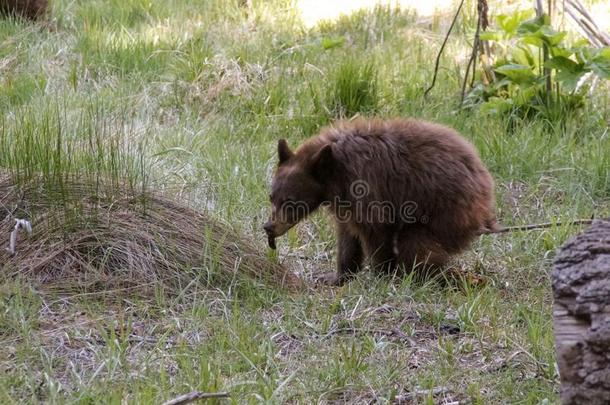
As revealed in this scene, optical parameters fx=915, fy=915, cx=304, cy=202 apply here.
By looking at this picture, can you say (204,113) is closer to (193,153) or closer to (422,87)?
(193,153)

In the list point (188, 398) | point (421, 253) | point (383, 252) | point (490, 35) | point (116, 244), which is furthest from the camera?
point (490, 35)

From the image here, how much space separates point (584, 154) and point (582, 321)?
4172mm

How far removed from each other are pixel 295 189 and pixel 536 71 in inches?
120

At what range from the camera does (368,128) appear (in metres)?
5.52

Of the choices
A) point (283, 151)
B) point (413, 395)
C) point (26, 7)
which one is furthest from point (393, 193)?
point (26, 7)

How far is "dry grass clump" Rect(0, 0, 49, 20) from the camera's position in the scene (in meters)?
9.44

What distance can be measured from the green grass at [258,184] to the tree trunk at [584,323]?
0.90 m

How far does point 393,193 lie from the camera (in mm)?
5336

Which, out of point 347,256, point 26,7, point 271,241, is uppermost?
point 26,7

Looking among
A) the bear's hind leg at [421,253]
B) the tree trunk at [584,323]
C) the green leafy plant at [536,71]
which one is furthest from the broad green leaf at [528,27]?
the tree trunk at [584,323]

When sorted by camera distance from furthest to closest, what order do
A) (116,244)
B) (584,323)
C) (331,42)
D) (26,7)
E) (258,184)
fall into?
(26,7) → (331,42) → (258,184) → (116,244) → (584,323)

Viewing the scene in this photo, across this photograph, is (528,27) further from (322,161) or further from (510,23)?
(322,161)

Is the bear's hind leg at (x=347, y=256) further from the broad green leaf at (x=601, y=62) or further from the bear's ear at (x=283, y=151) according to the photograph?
the broad green leaf at (x=601, y=62)

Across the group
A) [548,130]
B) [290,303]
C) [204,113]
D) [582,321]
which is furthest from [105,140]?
[582,321]
